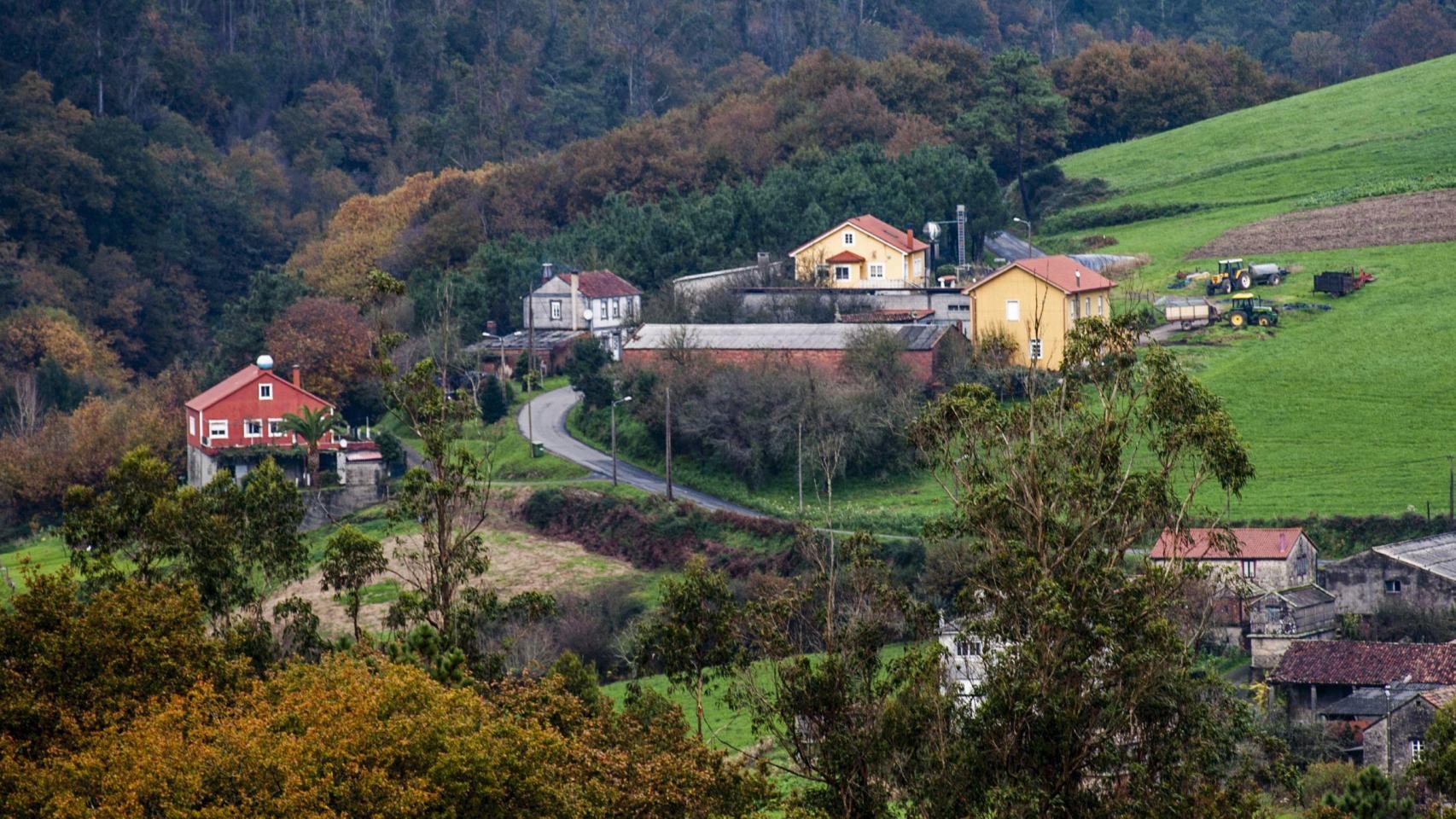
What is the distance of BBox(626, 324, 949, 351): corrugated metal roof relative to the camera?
209 ft

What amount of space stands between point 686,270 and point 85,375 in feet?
91.3

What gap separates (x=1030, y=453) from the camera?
2502 cm

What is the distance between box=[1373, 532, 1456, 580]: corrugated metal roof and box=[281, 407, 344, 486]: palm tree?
31.1 m

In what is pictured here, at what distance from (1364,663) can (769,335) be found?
29085 mm

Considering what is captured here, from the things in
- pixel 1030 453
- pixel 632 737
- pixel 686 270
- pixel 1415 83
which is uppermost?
pixel 1415 83

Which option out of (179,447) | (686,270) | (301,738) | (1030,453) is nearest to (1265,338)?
(686,270)

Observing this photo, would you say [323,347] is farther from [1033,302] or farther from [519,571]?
[1033,302]

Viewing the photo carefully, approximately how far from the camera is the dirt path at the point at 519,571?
50.5 metres

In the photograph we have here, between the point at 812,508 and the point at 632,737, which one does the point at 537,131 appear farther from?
the point at 632,737

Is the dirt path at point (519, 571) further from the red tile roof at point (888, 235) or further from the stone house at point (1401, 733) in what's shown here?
the red tile roof at point (888, 235)

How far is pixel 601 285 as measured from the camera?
7806 cm

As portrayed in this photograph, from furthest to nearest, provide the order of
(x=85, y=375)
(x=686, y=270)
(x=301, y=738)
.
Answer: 1. (x=85, y=375)
2. (x=686, y=270)
3. (x=301, y=738)

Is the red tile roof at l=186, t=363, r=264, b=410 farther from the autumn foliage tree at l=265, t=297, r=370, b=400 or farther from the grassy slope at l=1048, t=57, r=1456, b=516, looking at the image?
the grassy slope at l=1048, t=57, r=1456, b=516

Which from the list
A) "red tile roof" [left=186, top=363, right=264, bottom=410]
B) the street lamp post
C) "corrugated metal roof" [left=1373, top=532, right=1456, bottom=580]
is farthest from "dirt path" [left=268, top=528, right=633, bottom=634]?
"corrugated metal roof" [left=1373, top=532, right=1456, bottom=580]
